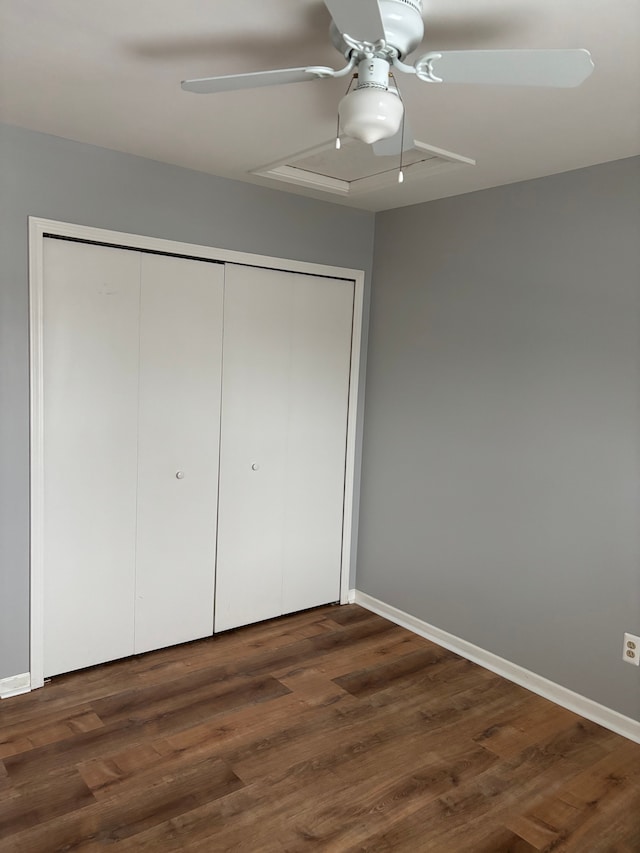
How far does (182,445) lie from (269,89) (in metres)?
1.71

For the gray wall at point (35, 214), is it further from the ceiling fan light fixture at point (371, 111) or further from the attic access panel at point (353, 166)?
the ceiling fan light fixture at point (371, 111)

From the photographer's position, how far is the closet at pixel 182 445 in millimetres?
2953

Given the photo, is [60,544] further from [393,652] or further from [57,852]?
[393,652]

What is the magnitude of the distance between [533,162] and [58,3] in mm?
1919

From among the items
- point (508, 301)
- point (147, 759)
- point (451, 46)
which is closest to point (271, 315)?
point (508, 301)

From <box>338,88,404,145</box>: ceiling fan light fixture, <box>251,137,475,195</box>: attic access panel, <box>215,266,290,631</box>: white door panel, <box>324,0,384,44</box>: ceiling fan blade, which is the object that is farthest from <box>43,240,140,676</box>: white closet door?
<box>324,0,384,44</box>: ceiling fan blade

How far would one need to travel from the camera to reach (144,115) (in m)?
2.46

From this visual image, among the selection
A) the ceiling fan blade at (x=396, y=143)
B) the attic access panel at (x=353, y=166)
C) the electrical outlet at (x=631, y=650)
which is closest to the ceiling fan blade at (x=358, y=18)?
the ceiling fan blade at (x=396, y=143)

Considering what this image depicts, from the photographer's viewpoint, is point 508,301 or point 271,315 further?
point 271,315

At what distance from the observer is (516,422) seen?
3.17 m

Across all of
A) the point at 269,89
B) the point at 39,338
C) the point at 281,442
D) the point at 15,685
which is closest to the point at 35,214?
the point at 39,338

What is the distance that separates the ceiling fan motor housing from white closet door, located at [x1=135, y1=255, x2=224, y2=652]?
1.74m

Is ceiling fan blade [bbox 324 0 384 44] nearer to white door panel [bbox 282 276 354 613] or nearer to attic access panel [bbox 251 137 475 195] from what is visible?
attic access panel [bbox 251 137 475 195]

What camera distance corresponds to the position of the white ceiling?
1696 mm
